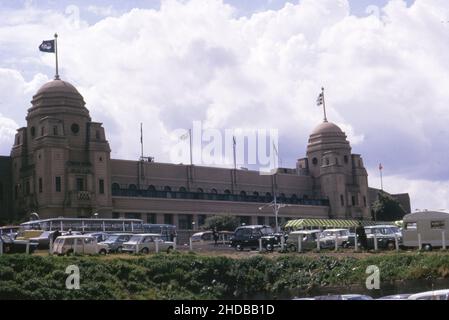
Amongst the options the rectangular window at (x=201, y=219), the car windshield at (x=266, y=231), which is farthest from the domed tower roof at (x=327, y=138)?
the car windshield at (x=266, y=231)

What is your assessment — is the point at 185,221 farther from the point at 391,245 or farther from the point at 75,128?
the point at 391,245

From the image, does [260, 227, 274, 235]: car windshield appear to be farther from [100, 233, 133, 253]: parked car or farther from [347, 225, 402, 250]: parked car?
[100, 233, 133, 253]: parked car

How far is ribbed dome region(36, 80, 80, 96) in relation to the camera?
7556cm

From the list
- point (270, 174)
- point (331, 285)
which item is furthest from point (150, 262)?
point (270, 174)

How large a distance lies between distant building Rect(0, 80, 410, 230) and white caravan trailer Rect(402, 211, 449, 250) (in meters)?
38.7

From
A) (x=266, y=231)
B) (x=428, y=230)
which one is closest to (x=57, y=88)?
(x=266, y=231)

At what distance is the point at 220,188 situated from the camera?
92000 millimetres

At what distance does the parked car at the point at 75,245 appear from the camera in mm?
37000

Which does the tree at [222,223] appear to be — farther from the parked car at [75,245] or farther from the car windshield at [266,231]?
the parked car at [75,245]

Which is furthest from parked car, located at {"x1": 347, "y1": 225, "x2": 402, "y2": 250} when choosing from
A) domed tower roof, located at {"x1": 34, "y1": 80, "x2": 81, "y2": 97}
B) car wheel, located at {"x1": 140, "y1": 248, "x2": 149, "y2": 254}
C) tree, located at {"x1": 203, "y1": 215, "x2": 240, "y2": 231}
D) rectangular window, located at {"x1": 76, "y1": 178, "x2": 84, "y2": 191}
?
domed tower roof, located at {"x1": 34, "y1": 80, "x2": 81, "y2": 97}

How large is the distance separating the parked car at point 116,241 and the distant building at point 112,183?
27242 millimetres

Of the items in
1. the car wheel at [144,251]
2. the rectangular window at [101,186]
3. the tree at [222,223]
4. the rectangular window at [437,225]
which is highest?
the rectangular window at [101,186]

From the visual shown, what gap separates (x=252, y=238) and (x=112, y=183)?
35.3m
